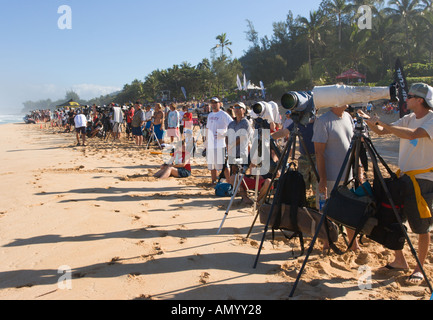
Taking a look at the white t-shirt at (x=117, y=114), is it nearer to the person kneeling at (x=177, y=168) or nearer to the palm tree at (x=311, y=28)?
the person kneeling at (x=177, y=168)

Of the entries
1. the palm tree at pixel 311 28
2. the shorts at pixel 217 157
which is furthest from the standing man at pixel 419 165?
the palm tree at pixel 311 28

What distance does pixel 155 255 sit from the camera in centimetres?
358

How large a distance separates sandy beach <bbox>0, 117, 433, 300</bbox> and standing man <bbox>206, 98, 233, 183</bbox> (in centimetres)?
72

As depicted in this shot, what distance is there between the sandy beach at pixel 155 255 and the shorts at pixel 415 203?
548mm

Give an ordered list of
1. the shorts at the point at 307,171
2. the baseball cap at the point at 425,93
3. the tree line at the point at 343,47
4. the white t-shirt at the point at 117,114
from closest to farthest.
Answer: the baseball cap at the point at 425,93 → the shorts at the point at 307,171 → the white t-shirt at the point at 117,114 → the tree line at the point at 343,47

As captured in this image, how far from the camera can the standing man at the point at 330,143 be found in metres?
3.29

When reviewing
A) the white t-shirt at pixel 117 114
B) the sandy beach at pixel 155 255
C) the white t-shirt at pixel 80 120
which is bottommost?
the sandy beach at pixel 155 255

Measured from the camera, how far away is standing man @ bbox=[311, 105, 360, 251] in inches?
130

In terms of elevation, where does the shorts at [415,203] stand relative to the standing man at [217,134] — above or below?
below

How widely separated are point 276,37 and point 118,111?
147ft

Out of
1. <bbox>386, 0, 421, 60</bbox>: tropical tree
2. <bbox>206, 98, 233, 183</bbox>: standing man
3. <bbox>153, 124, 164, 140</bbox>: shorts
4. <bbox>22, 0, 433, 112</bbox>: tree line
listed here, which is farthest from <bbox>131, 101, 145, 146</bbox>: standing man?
<bbox>386, 0, 421, 60</bbox>: tropical tree

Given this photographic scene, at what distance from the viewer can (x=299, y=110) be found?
3.34 m

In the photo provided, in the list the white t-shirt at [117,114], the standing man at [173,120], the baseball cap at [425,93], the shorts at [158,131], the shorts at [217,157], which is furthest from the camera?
the white t-shirt at [117,114]

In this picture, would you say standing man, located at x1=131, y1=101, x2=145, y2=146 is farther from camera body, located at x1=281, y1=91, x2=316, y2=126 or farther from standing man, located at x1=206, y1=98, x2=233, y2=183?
camera body, located at x1=281, y1=91, x2=316, y2=126
